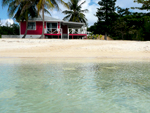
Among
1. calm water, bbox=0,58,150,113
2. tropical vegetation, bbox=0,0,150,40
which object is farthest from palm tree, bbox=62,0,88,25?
calm water, bbox=0,58,150,113

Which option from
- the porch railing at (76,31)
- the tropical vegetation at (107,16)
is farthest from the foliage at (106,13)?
the porch railing at (76,31)

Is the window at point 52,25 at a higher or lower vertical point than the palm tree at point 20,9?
lower

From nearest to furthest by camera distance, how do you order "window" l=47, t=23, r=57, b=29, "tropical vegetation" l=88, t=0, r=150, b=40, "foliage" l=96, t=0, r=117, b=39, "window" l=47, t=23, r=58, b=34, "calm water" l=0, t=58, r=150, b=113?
"calm water" l=0, t=58, r=150, b=113 < "window" l=47, t=23, r=58, b=34 < "window" l=47, t=23, r=57, b=29 < "tropical vegetation" l=88, t=0, r=150, b=40 < "foliage" l=96, t=0, r=117, b=39

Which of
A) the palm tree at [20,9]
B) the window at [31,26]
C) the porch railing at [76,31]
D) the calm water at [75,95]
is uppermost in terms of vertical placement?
the palm tree at [20,9]

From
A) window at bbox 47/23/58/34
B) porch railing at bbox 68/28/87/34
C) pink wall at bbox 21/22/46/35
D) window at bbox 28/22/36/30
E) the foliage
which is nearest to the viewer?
porch railing at bbox 68/28/87/34

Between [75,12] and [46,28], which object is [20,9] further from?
[75,12]

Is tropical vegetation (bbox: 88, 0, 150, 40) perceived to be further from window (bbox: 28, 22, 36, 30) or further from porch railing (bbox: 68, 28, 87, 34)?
window (bbox: 28, 22, 36, 30)

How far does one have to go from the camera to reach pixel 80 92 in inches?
168

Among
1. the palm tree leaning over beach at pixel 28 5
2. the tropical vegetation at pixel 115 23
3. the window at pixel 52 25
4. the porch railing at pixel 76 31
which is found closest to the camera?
the palm tree leaning over beach at pixel 28 5

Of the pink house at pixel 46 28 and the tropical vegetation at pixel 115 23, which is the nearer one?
the pink house at pixel 46 28

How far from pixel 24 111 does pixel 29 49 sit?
11.8 metres

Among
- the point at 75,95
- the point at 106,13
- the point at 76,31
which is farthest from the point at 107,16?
the point at 75,95

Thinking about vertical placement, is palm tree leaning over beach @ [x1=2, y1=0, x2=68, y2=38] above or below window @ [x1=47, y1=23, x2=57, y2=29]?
above

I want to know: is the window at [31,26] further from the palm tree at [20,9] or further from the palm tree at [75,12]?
Answer: the palm tree at [75,12]
